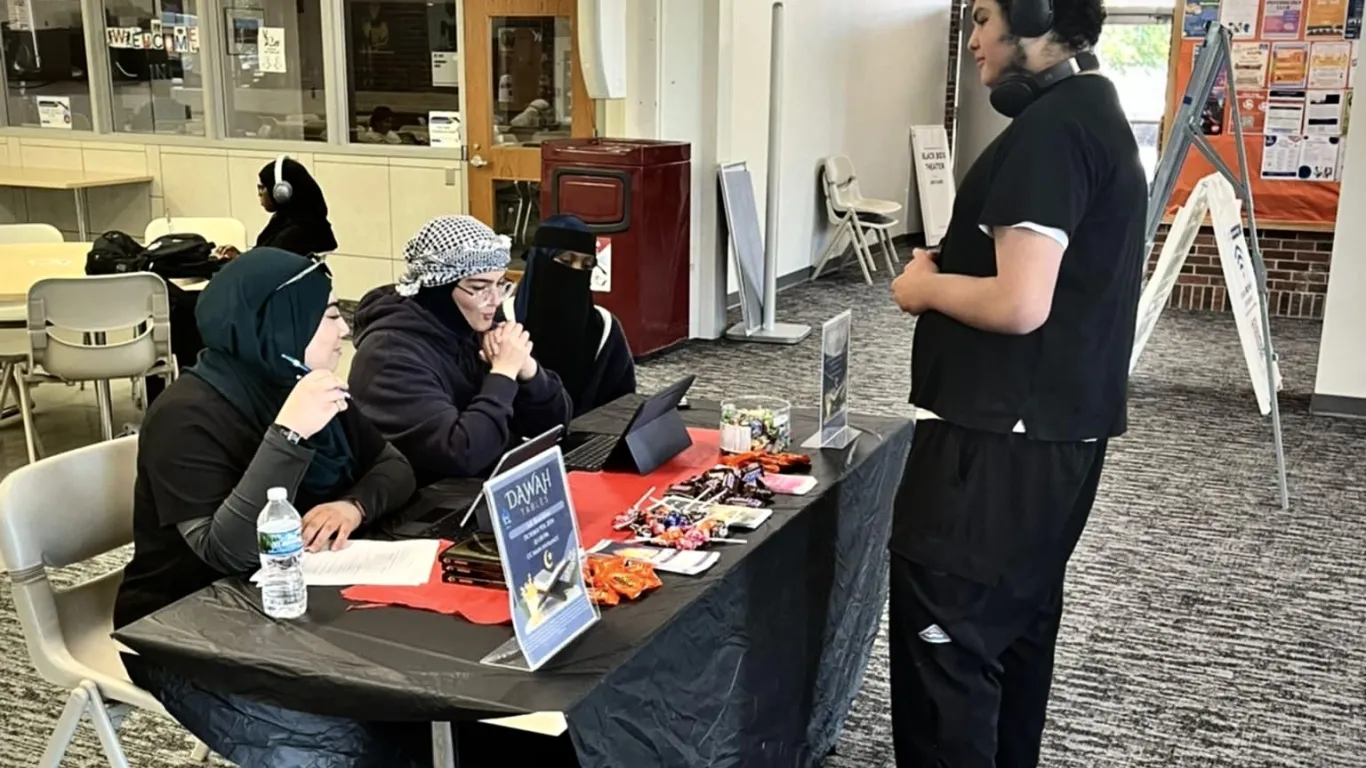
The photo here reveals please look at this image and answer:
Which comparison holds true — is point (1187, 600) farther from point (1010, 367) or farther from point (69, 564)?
point (69, 564)

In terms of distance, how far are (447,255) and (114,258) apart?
309 cm

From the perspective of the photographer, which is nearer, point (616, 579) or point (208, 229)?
point (616, 579)

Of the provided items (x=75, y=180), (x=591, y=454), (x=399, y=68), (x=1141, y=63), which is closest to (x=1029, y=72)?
(x=591, y=454)

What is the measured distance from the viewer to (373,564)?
201cm

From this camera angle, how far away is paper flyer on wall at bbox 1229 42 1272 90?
26.3 feet

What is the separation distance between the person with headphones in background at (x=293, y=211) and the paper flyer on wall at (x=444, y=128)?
2.14m

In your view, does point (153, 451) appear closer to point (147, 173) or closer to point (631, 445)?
point (631, 445)

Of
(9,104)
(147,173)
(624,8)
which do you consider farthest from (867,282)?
(9,104)

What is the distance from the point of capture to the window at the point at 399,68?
25.2ft

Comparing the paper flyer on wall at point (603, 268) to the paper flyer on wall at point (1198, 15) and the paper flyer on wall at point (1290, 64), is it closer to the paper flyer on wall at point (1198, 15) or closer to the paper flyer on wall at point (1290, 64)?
the paper flyer on wall at point (1198, 15)

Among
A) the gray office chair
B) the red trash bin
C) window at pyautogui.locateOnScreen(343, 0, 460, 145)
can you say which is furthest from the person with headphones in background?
window at pyautogui.locateOnScreen(343, 0, 460, 145)

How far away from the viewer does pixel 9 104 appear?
9.02 metres

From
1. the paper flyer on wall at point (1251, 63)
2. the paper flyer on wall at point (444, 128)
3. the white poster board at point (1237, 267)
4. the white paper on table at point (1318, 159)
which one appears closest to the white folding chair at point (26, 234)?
the paper flyer on wall at point (444, 128)

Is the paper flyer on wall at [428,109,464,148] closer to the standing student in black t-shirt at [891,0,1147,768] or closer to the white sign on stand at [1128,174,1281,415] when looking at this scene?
the white sign on stand at [1128,174,1281,415]
